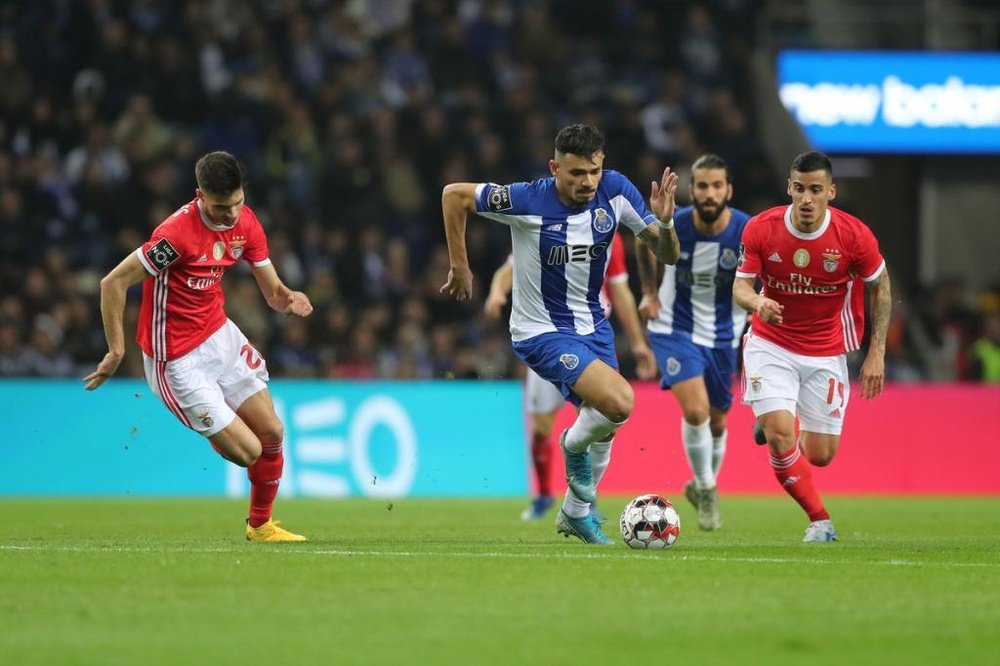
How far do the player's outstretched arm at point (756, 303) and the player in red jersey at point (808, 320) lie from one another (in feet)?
0.04

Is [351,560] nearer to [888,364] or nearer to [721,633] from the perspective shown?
[721,633]

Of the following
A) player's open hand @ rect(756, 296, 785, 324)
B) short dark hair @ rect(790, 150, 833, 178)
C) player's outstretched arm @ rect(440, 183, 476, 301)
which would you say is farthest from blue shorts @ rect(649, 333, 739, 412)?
player's outstretched arm @ rect(440, 183, 476, 301)

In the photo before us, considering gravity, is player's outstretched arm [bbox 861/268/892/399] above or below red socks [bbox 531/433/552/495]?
above

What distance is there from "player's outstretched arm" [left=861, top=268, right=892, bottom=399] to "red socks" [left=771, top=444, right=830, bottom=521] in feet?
2.03

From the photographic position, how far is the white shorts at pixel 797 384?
10492 millimetres

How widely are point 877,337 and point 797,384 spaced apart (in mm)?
669

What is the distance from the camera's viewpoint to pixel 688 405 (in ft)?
39.8

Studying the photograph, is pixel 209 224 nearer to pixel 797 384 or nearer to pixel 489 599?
pixel 489 599

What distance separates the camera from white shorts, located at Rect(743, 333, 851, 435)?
10492 millimetres

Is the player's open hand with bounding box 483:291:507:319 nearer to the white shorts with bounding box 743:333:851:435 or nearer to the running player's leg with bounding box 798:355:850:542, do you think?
the white shorts with bounding box 743:333:851:435

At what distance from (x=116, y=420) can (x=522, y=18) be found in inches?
377

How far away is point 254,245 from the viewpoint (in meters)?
10.1

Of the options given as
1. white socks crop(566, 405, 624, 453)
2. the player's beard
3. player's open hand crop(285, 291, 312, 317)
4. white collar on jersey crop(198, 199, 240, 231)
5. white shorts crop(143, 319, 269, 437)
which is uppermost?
the player's beard

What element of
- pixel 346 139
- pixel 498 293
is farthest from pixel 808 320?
pixel 346 139
